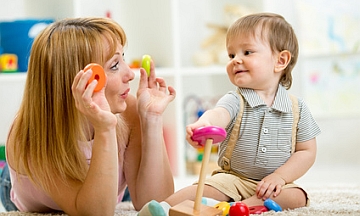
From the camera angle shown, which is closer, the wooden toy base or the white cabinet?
the wooden toy base

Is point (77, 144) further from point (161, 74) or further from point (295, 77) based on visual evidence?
point (295, 77)

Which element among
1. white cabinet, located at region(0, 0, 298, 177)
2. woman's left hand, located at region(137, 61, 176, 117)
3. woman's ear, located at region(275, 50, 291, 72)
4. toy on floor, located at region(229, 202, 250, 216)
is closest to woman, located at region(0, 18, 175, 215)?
woman's left hand, located at region(137, 61, 176, 117)

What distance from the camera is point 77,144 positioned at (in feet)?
3.79

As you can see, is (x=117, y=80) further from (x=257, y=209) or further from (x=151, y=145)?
(x=257, y=209)

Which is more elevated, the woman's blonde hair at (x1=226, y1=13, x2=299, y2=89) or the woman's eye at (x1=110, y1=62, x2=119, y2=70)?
the woman's blonde hair at (x1=226, y1=13, x2=299, y2=89)

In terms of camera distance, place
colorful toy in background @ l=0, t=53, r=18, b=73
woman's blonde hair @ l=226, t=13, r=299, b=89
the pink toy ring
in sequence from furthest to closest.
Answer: colorful toy in background @ l=0, t=53, r=18, b=73 → woman's blonde hair @ l=226, t=13, r=299, b=89 → the pink toy ring

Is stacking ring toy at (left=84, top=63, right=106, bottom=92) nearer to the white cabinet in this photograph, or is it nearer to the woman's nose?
the woman's nose

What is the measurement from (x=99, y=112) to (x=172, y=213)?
224 millimetres

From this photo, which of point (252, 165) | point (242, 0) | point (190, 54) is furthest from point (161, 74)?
point (252, 165)

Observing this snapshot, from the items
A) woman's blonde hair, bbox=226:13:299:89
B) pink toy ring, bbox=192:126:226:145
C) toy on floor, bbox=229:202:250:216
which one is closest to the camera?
pink toy ring, bbox=192:126:226:145

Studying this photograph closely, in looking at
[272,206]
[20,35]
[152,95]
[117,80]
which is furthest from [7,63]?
[272,206]

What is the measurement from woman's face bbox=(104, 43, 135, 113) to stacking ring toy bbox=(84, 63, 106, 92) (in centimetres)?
14

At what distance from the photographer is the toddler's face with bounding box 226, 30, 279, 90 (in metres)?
1.24

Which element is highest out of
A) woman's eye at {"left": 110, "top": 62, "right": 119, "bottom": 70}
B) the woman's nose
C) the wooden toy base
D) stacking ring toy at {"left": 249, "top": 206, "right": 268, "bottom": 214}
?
the woman's nose
